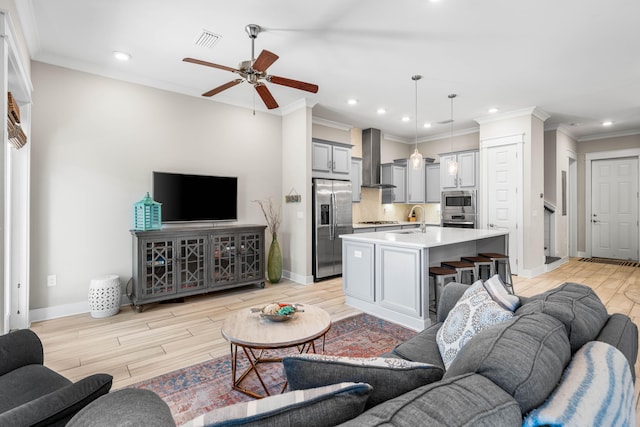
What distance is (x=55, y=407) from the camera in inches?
39.9

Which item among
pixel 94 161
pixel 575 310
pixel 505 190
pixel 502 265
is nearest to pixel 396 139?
pixel 505 190

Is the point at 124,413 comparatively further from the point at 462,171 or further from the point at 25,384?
the point at 462,171

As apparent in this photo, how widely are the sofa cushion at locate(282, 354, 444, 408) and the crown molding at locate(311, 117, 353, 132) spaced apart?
18.1 ft

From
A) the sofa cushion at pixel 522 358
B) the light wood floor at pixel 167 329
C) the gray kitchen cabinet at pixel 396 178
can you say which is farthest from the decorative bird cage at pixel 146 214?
the gray kitchen cabinet at pixel 396 178

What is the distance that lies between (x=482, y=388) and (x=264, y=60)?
8.56 feet

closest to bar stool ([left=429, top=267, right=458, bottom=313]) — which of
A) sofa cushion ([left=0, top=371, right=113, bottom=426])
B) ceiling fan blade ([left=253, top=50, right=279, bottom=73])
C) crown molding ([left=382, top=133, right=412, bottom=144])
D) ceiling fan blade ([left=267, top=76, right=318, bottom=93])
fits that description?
ceiling fan blade ([left=267, top=76, right=318, bottom=93])

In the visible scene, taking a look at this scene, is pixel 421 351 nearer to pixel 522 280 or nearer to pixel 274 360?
pixel 274 360

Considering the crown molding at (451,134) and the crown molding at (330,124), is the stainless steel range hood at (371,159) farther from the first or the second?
the crown molding at (451,134)

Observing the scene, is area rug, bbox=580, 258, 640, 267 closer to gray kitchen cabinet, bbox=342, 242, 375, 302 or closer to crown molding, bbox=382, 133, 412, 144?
crown molding, bbox=382, 133, 412, 144

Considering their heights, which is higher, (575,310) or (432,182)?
(432,182)

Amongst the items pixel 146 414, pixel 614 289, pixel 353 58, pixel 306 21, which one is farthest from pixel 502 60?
pixel 146 414

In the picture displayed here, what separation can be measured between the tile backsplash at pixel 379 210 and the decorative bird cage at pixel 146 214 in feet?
13.3

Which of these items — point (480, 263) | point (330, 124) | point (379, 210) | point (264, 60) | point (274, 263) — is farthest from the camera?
point (379, 210)

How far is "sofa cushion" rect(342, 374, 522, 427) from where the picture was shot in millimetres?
657
